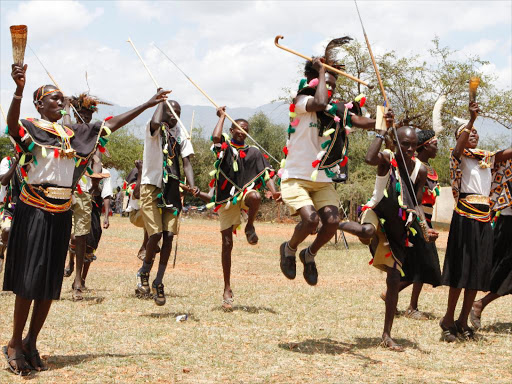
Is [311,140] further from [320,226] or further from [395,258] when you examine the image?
[395,258]

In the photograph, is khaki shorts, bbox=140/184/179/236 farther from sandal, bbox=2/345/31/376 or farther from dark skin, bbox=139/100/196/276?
sandal, bbox=2/345/31/376

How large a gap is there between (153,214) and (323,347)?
3184mm

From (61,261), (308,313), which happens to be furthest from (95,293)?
(61,261)

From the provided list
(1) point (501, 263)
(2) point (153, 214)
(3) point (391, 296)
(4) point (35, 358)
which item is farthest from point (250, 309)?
(4) point (35, 358)

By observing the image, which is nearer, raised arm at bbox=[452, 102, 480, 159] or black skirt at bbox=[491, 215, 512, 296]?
raised arm at bbox=[452, 102, 480, 159]

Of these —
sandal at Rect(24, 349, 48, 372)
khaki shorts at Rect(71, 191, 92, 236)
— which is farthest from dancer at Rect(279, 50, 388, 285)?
khaki shorts at Rect(71, 191, 92, 236)

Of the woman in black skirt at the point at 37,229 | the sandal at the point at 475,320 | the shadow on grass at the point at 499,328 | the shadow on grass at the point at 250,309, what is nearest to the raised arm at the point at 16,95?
the woman in black skirt at the point at 37,229

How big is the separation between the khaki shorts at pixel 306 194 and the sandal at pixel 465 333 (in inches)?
87.7

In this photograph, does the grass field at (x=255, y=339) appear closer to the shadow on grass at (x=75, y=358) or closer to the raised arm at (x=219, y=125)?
the shadow on grass at (x=75, y=358)

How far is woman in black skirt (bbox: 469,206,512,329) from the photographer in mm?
8133

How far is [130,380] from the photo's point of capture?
544cm

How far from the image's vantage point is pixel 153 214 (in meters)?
8.84

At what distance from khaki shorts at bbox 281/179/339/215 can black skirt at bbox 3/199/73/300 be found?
2141mm

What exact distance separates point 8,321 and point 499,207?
6.05m
